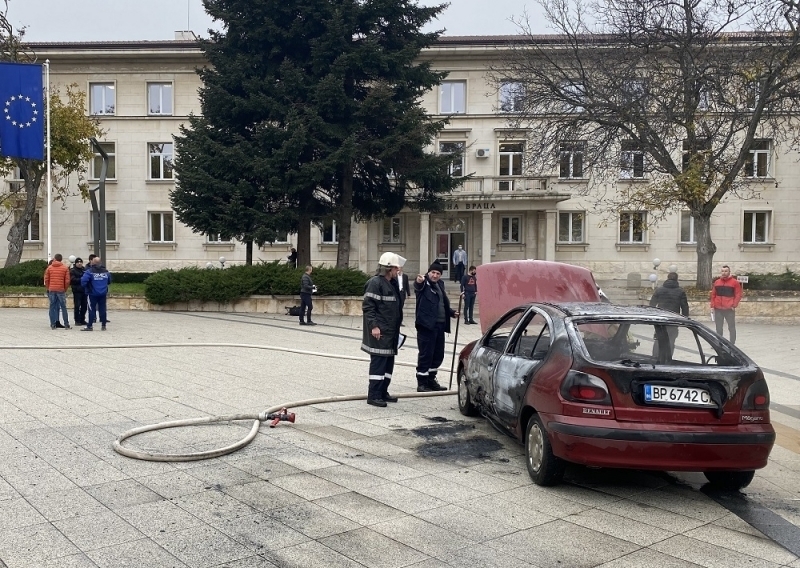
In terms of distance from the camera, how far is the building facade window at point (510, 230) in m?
38.8

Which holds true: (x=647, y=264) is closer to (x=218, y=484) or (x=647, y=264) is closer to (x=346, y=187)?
(x=346, y=187)

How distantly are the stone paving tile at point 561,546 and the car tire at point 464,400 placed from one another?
3.27 metres

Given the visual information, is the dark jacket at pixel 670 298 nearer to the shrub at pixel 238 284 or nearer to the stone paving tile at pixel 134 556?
the shrub at pixel 238 284

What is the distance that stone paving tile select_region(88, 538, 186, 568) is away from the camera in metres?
4.10

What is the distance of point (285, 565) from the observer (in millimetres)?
4125

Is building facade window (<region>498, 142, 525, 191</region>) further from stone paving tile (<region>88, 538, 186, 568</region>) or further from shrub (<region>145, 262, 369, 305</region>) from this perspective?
stone paving tile (<region>88, 538, 186, 568</region>)

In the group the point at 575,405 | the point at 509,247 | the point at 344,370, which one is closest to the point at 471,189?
the point at 509,247

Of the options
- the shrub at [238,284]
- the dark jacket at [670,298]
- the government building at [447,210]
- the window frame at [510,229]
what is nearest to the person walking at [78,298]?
the shrub at [238,284]

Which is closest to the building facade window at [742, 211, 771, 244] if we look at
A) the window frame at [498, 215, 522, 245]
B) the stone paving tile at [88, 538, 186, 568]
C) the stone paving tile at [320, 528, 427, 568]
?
the window frame at [498, 215, 522, 245]

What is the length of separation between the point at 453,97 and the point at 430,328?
3098 centimetres

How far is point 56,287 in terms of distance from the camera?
1775 centimetres

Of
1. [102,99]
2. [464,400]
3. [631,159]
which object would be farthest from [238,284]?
[102,99]

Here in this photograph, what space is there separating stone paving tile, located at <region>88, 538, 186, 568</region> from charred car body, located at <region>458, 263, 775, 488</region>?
8.96 feet

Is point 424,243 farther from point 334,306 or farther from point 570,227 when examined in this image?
point 334,306
